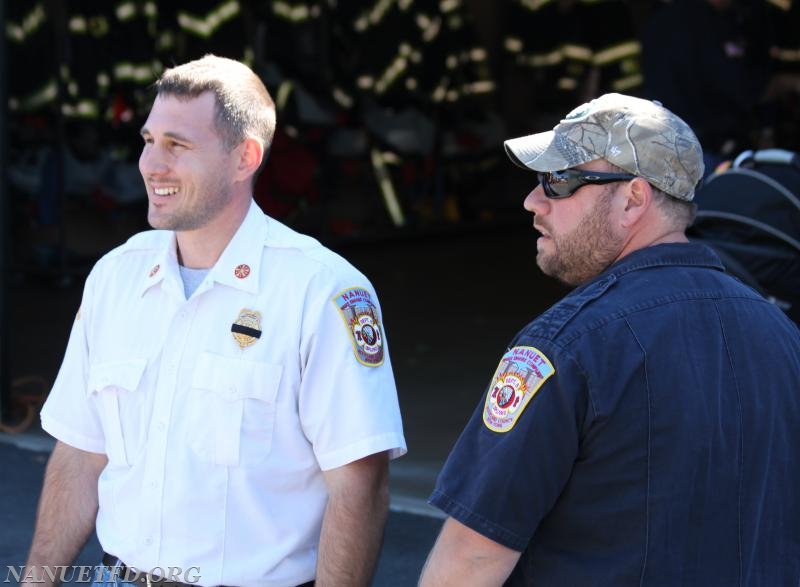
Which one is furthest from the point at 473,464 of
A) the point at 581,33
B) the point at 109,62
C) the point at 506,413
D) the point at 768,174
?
the point at 581,33

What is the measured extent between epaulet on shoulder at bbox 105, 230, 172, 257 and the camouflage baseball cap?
1036 millimetres

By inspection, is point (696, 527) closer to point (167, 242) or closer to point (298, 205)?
point (167, 242)

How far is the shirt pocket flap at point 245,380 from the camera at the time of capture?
253 cm

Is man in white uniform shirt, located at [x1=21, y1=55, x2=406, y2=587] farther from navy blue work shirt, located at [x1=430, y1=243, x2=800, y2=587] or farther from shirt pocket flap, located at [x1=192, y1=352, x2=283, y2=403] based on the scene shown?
navy blue work shirt, located at [x1=430, y1=243, x2=800, y2=587]

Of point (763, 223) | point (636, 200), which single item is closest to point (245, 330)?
point (636, 200)

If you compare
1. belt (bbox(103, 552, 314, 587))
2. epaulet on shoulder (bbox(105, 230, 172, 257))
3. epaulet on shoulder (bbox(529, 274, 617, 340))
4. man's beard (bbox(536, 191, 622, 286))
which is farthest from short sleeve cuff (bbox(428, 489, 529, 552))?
epaulet on shoulder (bbox(105, 230, 172, 257))

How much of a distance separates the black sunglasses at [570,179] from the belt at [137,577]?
3.27ft

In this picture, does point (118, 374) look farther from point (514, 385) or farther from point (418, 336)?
point (418, 336)

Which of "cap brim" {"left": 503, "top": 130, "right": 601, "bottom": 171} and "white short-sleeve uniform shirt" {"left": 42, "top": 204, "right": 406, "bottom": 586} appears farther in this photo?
"white short-sleeve uniform shirt" {"left": 42, "top": 204, "right": 406, "bottom": 586}

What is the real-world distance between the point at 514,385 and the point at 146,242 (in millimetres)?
1192

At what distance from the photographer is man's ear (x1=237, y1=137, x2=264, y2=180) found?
8.95 feet

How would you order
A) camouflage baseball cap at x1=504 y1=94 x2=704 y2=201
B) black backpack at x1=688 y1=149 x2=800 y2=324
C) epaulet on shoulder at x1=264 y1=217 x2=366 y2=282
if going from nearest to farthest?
1. camouflage baseball cap at x1=504 y1=94 x2=704 y2=201
2. epaulet on shoulder at x1=264 y1=217 x2=366 y2=282
3. black backpack at x1=688 y1=149 x2=800 y2=324

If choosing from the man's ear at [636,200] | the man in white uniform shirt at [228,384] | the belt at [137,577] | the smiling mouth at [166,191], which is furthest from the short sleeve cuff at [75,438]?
the man's ear at [636,200]

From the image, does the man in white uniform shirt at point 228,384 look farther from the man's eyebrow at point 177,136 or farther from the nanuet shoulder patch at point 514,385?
the nanuet shoulder patch at point 514,385
